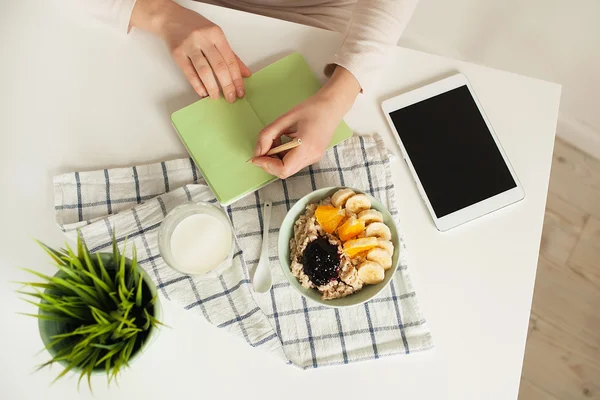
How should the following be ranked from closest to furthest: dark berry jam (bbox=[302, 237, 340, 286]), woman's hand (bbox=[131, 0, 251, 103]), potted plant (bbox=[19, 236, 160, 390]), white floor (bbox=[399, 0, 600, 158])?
potted plant (bbox=[19, 236, 160, 390])
dark berry jam (bbox=[302, 237, 340, 286])
woman's hand (bbox=[131, 0, 251, 103])
white floor (bbox=[399, 0, 600, 158])

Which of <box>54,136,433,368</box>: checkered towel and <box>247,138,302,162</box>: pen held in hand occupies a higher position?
<box>247,138,302,162</box>: pen held in hand

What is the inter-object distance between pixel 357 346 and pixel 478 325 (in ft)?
0.62

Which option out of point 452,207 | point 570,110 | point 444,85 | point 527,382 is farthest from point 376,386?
point 570,110

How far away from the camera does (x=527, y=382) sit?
1.39 m

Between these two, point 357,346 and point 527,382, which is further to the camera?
point 527,382

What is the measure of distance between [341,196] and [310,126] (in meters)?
0.12

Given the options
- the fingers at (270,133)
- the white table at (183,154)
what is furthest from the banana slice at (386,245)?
the fingers at (270,133)

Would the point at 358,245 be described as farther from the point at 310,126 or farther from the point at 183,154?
the point at 183,154

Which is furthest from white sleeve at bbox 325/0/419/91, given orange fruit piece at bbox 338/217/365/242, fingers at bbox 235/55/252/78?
orange fruit piece at bbox 338/217/365/242

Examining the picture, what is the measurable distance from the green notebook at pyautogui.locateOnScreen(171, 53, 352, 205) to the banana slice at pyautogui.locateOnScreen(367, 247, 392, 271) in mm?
189

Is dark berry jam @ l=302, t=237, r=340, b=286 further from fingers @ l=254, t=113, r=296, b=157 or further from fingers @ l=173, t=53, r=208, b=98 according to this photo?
fingers @ l=173, t=53, r=208, b=98

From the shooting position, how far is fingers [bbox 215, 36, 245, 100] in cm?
76

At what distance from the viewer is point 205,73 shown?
75 cm

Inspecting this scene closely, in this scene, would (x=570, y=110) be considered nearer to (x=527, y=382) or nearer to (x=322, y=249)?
(x=527, y=382)
